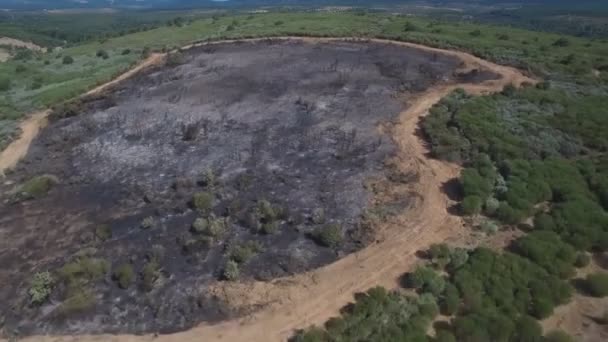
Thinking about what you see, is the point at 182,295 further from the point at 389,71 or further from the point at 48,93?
the point at 48,93

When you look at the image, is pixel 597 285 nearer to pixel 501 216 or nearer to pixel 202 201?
A: pixel 501 216

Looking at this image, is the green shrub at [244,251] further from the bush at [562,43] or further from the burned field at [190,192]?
the bush at [562,43]

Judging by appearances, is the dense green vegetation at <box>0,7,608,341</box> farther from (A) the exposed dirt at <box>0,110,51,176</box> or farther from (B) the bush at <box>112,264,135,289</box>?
(A) the exposed dirt at <box>0,110,51,176</box>

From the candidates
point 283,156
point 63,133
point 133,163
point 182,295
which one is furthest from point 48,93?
point 182,295


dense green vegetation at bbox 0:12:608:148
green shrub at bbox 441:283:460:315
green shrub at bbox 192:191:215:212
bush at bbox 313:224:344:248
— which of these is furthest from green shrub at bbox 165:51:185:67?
green shrub at bbox 441:283:460:315

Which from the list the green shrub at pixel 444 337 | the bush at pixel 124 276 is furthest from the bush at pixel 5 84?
the green shrub at pixel 444 337

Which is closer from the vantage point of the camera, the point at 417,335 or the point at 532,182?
the point at 417,335
